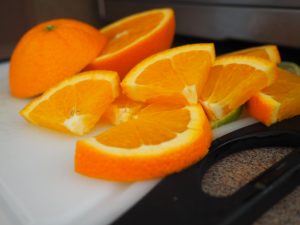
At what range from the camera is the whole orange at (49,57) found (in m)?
0.62

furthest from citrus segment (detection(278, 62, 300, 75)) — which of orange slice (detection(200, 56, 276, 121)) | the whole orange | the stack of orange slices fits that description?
the whole orange

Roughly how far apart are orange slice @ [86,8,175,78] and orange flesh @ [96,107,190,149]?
8.0 inches

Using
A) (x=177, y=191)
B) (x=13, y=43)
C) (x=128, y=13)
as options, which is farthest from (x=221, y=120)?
(x=13, y=43)

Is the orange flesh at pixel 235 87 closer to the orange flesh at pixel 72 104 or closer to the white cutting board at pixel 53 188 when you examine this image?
the white cutting board at pixel 53 188

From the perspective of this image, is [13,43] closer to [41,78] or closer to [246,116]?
[41,78]

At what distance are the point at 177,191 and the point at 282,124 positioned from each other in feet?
0.66

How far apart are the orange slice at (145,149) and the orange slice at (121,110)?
81 millimetres

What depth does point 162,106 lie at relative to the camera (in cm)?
50

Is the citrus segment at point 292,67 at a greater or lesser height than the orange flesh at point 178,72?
lesser

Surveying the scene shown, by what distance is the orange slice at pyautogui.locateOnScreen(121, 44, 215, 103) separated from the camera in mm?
478

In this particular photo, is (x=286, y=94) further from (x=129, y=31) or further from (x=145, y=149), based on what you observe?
(x=129, y=31)

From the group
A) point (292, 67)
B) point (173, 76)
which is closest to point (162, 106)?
point (173, 76)

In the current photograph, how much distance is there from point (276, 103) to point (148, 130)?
0.19 metres

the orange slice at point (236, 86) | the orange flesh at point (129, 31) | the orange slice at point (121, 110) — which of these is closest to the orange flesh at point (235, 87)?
the orange slice at point (236, 86)
